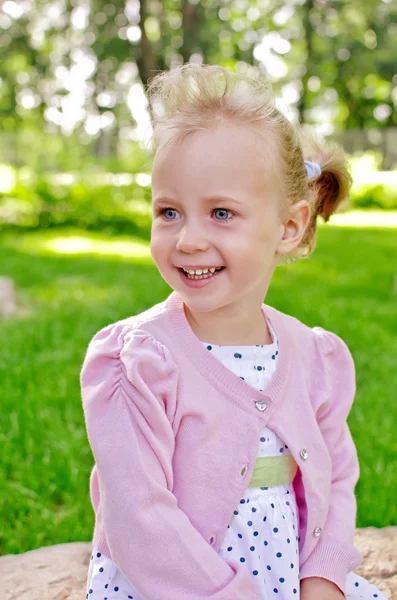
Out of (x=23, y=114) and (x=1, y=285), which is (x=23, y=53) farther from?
(x=1, y=285)

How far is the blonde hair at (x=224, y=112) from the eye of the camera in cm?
158

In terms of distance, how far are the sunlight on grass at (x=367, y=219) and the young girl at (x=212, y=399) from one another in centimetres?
877

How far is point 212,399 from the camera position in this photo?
1580 mm

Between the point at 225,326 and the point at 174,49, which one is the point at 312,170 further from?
the point at 174,49

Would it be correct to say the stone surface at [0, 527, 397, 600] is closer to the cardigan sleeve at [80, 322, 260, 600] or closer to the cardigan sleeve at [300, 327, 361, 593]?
the cardigan sleeve at [300, 327, 361, 593]

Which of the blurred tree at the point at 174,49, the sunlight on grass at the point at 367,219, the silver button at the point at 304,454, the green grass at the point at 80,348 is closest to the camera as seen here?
the silver button at the point at 304,454

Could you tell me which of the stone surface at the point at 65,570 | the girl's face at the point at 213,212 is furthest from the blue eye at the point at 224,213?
the stone surface at the point at 65,570

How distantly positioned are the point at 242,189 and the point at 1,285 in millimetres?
4226

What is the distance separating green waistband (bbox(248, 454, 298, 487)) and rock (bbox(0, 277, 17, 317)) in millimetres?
3676

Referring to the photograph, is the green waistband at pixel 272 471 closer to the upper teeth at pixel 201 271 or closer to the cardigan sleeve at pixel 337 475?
the cardigan sleeve at pixel 337 475

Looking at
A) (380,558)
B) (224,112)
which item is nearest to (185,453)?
(224,112)

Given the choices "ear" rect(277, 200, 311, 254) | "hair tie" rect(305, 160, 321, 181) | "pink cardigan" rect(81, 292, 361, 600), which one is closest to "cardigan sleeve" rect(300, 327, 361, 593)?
"pink cardigan" rect(81, 292, 361, 600)

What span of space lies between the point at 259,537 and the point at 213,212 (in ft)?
2.30

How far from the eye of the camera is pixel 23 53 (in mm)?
21500
